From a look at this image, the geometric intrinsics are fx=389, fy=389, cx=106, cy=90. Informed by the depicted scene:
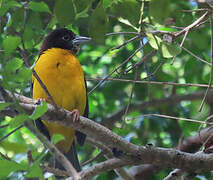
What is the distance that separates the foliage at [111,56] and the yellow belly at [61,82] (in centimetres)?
22

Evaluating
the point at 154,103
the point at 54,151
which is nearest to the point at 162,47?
the point at 54,151

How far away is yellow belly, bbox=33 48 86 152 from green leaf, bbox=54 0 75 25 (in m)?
1.22

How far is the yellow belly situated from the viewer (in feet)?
12.3

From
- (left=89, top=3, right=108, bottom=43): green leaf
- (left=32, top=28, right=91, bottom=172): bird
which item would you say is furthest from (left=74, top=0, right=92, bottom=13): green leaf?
(left=32, top=28, right=91, bottom=172): bird

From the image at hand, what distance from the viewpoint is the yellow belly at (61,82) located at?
12.3ft

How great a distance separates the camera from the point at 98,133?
2.66 meters

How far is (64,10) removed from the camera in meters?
2.48

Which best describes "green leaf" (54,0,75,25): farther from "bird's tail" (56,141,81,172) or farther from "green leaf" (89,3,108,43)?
"bird's tail" (56,141,81,172)

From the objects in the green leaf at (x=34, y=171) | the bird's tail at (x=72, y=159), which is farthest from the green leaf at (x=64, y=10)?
the bird's tail at (x=72, y=159)

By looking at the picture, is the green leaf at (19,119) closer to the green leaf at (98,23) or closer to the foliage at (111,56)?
the foliage at (111,56)

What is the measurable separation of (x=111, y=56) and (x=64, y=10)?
283 cm

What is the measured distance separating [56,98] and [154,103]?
1.83 metres

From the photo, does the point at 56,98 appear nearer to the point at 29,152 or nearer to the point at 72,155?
the point at 72,155

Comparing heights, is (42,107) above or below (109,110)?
above
